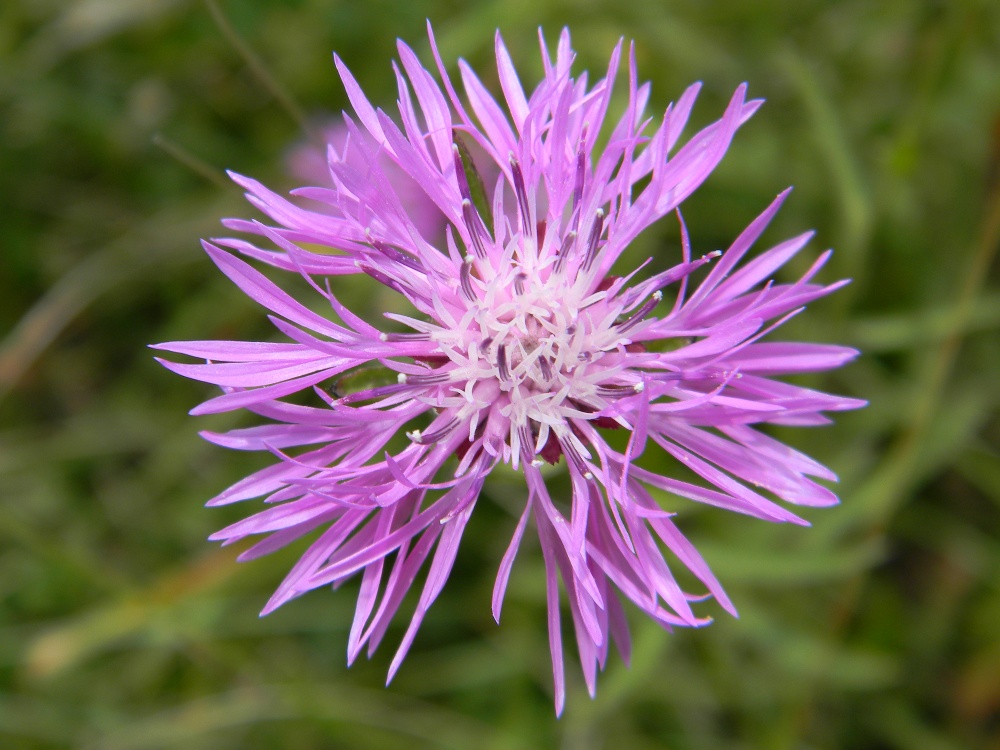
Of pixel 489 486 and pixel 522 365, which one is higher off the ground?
pixel 489 486

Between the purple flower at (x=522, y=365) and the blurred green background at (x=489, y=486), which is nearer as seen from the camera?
the purple flower at (x=522, y=365)

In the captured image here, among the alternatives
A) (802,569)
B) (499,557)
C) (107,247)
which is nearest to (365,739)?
(499,557)

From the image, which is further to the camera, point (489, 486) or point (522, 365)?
point (489, 486)

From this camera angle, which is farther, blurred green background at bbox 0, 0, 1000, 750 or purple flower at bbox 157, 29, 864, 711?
blurred green background at bbox 0, 0, 1000, 750
